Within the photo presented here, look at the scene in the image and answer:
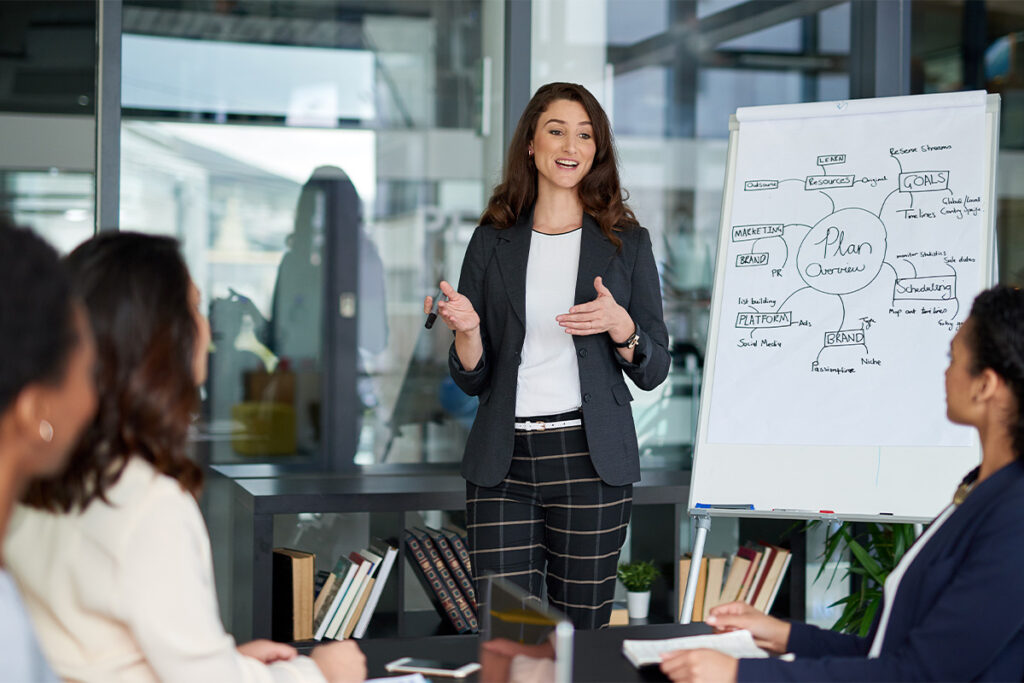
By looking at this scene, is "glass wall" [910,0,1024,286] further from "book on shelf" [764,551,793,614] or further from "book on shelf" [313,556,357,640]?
"book on shelf" [313,556,357,640]

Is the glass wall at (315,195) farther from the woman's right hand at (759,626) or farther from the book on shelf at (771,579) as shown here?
the woman's right hand at (759,626)

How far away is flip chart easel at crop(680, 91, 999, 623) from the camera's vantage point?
2621 mm

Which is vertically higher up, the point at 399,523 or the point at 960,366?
the point at 960,366

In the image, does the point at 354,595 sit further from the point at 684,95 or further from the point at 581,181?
the point at 684,95

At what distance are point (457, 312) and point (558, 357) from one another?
10.1 inches

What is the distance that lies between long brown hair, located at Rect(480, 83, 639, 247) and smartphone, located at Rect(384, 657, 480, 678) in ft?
3.74

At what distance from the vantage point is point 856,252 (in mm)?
2752

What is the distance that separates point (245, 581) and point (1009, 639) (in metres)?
2.50

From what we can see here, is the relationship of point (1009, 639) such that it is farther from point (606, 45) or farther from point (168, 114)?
point (168, 114)

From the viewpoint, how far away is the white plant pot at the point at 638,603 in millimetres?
3354

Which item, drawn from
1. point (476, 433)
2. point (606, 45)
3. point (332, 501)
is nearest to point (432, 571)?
point (332, 501)

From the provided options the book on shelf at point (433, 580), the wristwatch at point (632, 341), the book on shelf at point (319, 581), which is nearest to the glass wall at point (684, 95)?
the book on shelf at point (433, 580)

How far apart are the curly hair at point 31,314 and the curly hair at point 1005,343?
45.2 inches

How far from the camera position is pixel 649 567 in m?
3.38
